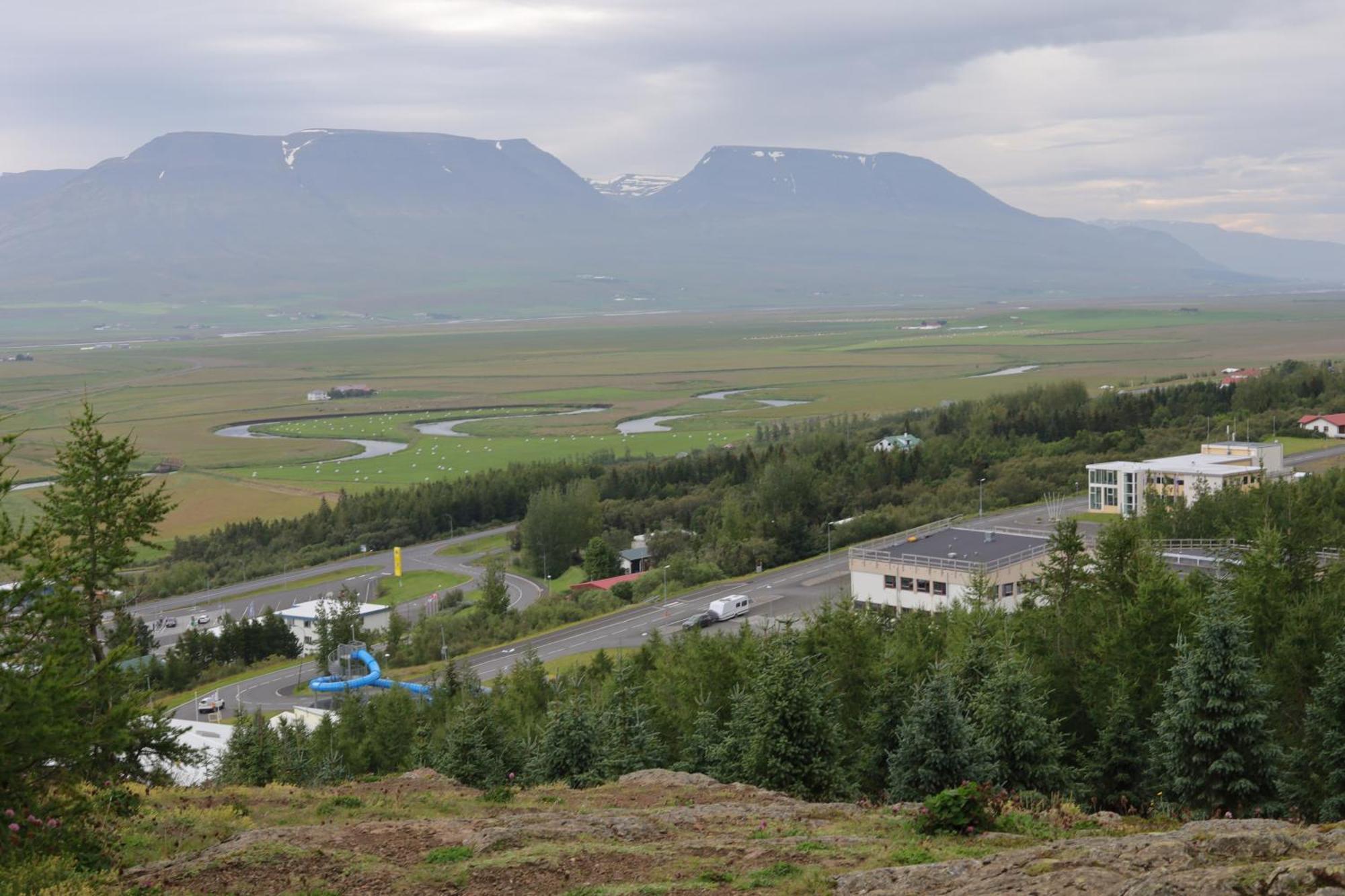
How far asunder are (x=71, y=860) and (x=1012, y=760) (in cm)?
1267

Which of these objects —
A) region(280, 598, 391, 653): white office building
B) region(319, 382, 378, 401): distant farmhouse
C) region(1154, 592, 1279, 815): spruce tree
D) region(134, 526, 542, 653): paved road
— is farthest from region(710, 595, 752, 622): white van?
region(319, 382, 378, 401): distant farmhouse

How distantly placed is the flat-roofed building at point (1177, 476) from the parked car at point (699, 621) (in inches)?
751

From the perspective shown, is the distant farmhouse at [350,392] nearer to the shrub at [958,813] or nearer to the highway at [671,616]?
the highway at [671,616]

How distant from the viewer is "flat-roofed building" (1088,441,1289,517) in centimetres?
5181

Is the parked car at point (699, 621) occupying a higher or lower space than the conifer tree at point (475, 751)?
lower

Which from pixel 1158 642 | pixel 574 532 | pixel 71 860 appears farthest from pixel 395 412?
pixel 71 860

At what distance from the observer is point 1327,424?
71750 mm

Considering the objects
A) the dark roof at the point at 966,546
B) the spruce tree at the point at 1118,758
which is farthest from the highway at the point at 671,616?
the spruce tree at the point at 1118,758

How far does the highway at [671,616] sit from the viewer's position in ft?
136

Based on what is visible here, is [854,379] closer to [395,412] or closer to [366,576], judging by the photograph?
[395,412]

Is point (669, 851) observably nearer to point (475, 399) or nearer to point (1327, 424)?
point (1327, 424)

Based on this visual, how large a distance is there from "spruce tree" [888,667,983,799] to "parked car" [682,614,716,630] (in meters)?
24.4

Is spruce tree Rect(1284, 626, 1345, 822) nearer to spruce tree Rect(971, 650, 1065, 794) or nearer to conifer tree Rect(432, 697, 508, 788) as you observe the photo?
spruce tree Rect(971, 650, 1065, 794)

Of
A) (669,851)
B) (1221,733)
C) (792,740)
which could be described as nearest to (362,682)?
(792,740)
